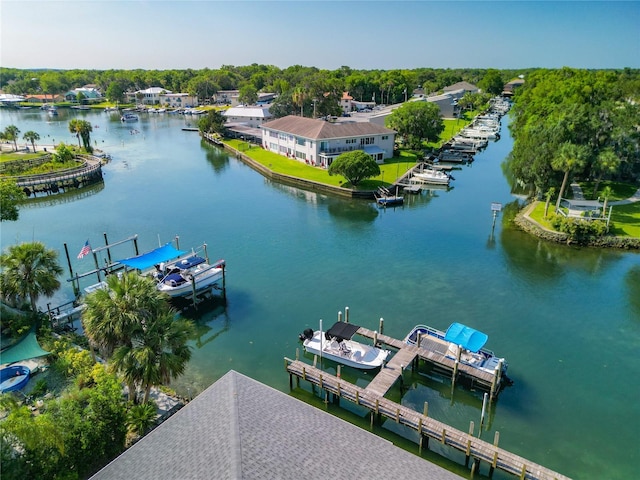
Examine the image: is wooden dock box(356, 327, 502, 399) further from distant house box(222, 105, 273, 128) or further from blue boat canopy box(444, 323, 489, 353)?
distant house box(222, 105, 273, 128)

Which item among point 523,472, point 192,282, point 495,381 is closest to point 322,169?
point 192,282

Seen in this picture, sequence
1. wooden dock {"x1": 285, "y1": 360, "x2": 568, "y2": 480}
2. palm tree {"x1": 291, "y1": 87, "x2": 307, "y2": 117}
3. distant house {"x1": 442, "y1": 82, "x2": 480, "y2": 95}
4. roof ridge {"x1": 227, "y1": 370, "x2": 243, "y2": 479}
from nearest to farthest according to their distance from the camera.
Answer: roof ridge {"x1": 227, "y1": 370, "x2": 243, "y2": 479}
wooden dock {"x1": 285, "y1": 360, "x2": 568, "y2": 480}
palm tree {"x1": 291, "y1": 87, "x2": 307, "y2": 117}
distant house {"x1": 442, "y1": 82, "x2": 480, "y2": 95}

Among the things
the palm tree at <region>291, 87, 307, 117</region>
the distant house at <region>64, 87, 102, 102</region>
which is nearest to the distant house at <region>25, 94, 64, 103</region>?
the distant house at <region>64, 87, 102, 102</region>

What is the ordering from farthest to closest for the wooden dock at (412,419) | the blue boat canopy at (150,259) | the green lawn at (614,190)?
1. the green lawn at (614,190)
2. the blue boat canopy at (150,259)
3. the wooden dock at (412,419)

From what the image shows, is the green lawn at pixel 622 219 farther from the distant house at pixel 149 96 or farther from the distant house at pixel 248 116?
the distant house at pixel 149 96

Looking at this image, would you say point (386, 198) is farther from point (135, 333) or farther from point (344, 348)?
point (135, 333)

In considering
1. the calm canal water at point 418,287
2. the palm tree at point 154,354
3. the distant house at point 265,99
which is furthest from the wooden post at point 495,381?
the distant house at point 265,99
